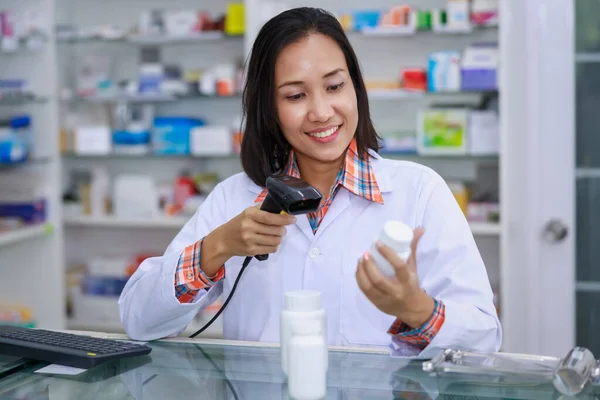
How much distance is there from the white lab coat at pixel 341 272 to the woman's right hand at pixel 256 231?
204 mm

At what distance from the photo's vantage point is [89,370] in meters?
1.31

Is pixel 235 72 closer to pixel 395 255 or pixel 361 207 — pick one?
pixel 361 207

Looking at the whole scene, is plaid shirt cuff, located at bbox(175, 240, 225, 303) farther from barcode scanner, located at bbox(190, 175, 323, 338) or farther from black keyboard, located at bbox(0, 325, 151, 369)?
barcode scanner, located at bbox(190, 175, 323, 338)

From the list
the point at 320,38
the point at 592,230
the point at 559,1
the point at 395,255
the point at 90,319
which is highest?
the point at 559,1

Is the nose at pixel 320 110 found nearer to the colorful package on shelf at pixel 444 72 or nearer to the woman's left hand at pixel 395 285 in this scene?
the woman's left hand at pixel 395 285

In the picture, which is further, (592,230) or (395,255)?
(592,230)

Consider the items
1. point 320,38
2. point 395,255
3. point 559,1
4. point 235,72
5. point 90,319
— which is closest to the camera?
point 395,255

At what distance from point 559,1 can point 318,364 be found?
270cm

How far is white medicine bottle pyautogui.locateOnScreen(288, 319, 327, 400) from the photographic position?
3.56 ft

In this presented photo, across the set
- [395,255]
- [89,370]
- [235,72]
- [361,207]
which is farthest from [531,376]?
[235,72]

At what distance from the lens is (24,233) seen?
11.9 ft

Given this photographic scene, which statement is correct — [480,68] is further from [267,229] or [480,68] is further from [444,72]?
[267,229]

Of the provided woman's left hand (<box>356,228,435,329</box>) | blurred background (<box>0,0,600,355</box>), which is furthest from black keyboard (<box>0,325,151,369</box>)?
blurred background (<box>0,0,600,355</box>)

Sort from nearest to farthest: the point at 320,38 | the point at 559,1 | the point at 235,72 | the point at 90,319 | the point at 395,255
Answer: the point at 395,255, the point at 320,38, the point at 559,1, the point at 235,72, the point at 90,319
